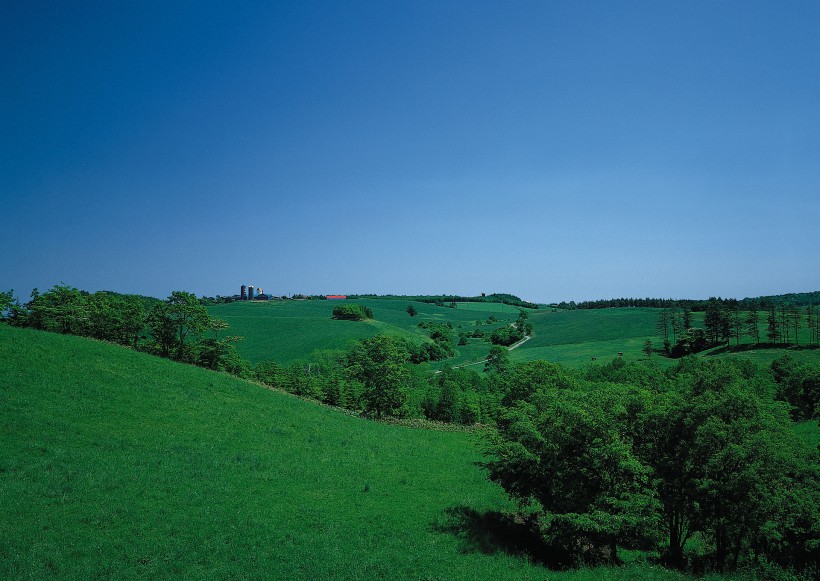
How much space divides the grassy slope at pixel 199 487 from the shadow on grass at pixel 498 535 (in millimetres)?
207

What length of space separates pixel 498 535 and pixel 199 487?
53.8 ft

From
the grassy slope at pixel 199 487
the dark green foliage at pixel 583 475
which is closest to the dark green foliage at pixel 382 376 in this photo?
the grassy slope at pixel 199 487

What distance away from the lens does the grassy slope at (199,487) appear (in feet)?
53.9

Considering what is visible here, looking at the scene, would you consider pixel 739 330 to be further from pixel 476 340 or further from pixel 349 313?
pixel 349 313

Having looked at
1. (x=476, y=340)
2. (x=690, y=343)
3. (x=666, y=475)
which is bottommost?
(x=476, y=340)

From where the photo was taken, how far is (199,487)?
904 inches

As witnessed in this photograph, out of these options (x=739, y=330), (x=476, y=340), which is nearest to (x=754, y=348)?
(x=739, y=330)

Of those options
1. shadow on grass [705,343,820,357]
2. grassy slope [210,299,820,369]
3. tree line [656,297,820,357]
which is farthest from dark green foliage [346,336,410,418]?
tree line [656,297,820,357]

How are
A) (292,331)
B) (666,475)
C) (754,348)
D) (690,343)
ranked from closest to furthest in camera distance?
(666,475)
(754,348)
(690,343)
(292,331)

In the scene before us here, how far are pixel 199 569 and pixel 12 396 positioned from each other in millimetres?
22155

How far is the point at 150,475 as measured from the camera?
912 inches

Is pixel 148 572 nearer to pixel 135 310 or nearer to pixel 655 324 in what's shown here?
pixel 135 310

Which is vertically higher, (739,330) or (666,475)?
(739,330)

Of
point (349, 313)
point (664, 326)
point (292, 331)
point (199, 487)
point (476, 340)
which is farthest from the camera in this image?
point (476, 340)
